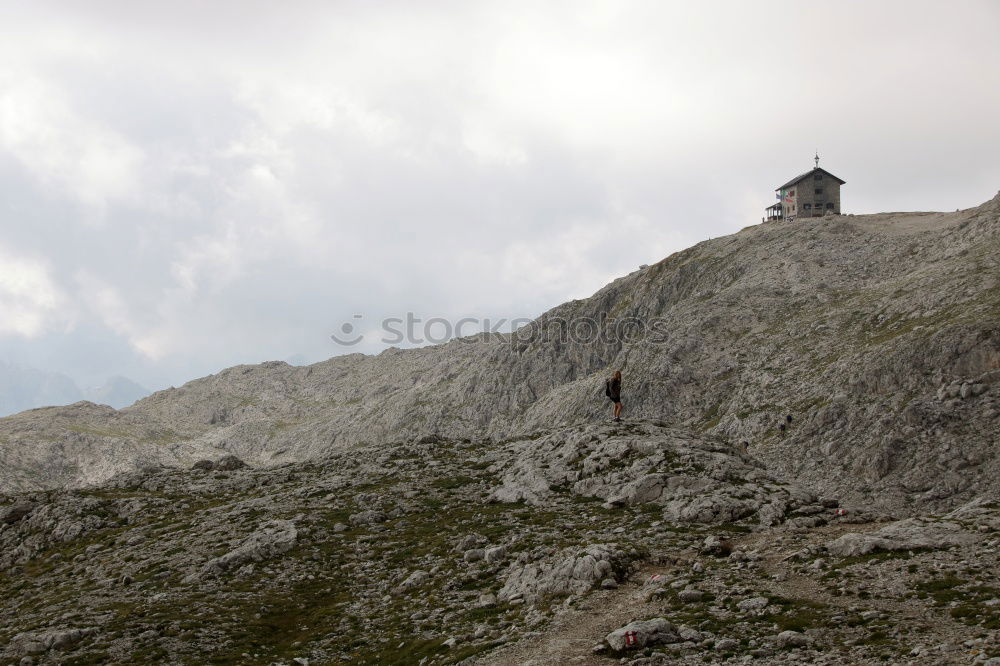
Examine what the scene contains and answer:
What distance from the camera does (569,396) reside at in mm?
117000

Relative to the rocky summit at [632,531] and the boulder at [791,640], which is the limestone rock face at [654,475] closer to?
the rocky summit at [632,531]

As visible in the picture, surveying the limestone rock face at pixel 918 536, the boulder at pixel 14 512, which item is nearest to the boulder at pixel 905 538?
the limestone rock face at pixel 918 536

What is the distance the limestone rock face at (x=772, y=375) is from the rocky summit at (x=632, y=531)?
0.36m

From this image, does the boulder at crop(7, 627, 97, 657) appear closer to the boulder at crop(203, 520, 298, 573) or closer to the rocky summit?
the rocky summit

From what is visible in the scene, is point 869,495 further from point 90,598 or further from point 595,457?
point 90,598

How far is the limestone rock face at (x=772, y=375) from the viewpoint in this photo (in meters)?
62.6

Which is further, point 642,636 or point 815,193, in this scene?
point 815,193

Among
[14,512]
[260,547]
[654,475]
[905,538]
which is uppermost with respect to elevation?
[654,475]

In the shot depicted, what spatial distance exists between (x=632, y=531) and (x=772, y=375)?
184ft

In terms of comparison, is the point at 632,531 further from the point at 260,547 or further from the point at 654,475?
the point at 260,547

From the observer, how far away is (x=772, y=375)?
276ft

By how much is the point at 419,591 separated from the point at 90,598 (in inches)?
603

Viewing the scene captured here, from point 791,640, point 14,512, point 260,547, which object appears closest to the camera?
point 791,640

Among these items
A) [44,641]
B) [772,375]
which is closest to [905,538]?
[44,641]
